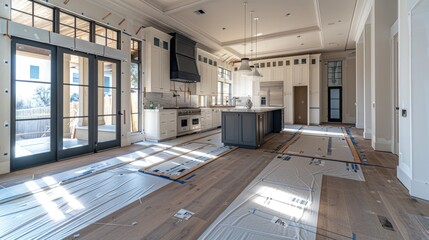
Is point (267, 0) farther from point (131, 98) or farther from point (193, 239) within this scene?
point (193, 239)

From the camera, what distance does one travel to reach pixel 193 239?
171 centimetres

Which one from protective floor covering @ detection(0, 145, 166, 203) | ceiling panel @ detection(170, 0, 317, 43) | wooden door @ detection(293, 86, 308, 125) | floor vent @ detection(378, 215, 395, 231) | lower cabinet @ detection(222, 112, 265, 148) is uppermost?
ceiling panel @ detection(170, 0, 317, 43)

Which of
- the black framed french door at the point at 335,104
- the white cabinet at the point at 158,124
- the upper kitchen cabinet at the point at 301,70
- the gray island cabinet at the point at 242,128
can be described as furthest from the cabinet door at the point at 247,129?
the black framed french door at the point at 335,104

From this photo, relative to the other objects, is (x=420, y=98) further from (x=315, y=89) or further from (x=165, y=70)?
(x=315, y=89)

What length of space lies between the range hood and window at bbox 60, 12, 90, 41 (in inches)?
102

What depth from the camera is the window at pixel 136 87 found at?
5.91m

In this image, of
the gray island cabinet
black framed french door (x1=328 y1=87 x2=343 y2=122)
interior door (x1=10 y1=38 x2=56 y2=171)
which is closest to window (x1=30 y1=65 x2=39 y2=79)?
interior door (x1=10 y1=38 x2=56 y2=171)

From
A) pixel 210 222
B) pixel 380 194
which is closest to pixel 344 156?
pixel 380 194

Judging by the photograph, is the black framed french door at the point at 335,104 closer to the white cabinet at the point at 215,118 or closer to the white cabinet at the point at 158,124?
the white cabinet at the point at 215,118

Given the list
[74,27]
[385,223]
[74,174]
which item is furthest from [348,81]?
[74,174]

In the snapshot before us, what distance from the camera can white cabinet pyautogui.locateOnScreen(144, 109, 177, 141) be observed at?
5953 millimetres

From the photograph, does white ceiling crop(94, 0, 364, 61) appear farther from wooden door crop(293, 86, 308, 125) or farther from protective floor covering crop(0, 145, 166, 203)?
protective floor covering crop(0, 145, 166, 203)

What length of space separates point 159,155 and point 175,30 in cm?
453

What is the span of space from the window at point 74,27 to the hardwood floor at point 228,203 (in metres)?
2.69
